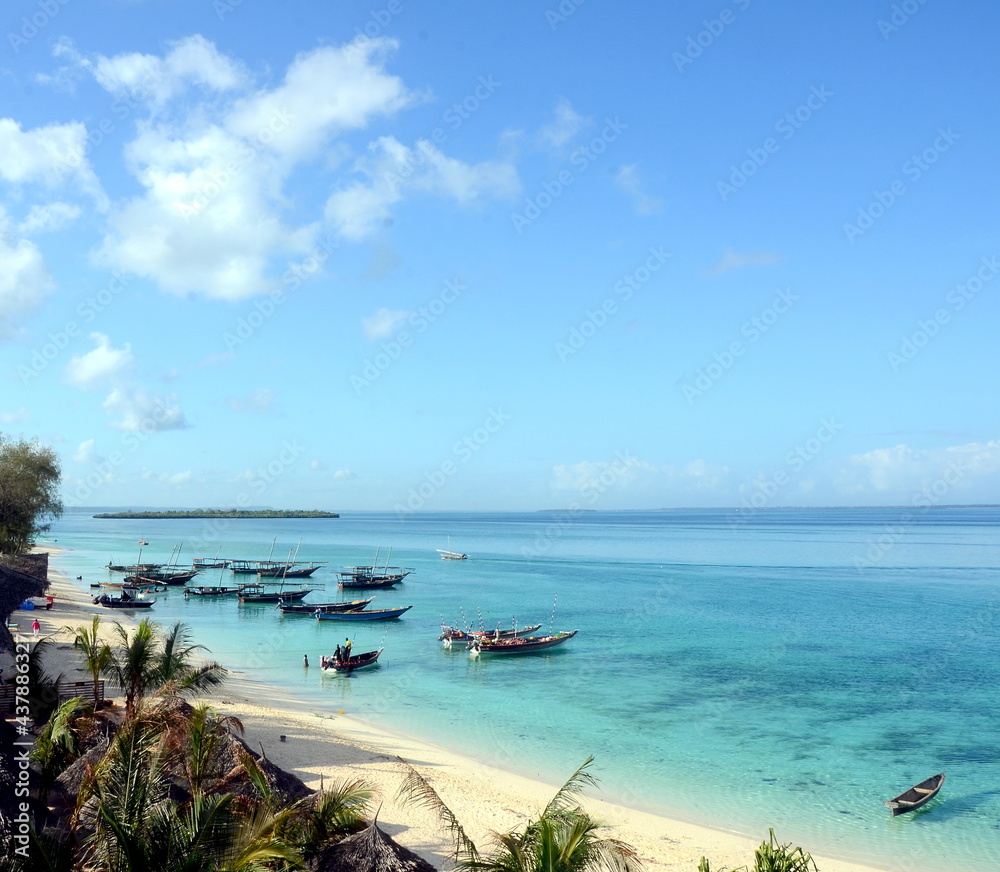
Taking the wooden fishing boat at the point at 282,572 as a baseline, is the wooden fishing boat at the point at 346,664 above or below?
above

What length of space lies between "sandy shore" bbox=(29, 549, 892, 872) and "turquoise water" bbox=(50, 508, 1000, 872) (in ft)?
3.35

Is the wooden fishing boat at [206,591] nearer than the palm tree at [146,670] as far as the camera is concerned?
No

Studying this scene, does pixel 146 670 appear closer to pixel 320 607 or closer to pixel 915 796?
pixel 915 796

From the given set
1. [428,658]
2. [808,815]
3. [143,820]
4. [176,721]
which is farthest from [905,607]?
[143,820]

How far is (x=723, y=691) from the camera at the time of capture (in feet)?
94.3

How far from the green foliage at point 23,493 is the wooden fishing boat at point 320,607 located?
612 inches

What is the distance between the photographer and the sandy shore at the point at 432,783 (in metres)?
15.1

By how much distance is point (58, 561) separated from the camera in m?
81.2

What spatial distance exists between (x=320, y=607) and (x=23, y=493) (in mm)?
18898

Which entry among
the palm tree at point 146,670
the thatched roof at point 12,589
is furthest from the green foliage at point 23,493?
the palm tree at point 146,670

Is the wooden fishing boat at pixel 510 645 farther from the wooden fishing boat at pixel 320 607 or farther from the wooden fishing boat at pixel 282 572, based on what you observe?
the wooden fishing boat at pixel 282 572

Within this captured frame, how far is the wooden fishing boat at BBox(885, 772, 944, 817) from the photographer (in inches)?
680

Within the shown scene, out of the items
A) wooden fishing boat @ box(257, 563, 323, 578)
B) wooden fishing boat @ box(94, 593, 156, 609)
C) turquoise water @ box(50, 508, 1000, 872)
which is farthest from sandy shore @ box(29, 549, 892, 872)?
wooden fishing boat @ box(257, 563, 323, 578)

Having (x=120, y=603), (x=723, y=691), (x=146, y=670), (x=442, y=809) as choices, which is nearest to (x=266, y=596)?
(x=120, y=603)
